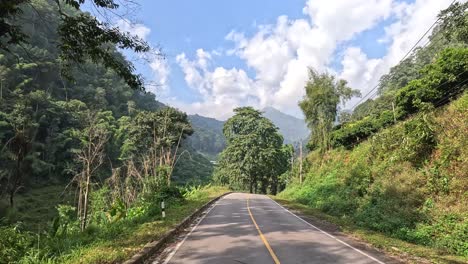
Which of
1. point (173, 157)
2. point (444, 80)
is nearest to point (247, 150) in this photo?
point (173, 157)

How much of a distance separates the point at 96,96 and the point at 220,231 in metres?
56.1

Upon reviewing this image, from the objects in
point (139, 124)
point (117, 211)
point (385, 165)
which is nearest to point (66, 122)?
point (139, 124)

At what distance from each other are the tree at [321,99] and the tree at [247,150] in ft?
37.4

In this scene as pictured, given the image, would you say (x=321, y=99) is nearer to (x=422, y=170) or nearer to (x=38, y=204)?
(x=422, y=170)

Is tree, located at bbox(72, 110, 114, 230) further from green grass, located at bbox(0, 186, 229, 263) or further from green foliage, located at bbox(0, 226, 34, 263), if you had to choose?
green foliage, located at bbox(0, 226, 34, 263)

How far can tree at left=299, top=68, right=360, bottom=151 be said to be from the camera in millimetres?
46250

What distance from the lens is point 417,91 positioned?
24.0 meters

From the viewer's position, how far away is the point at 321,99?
46375 mm

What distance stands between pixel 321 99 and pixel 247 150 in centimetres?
1560

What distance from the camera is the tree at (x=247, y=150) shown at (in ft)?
187

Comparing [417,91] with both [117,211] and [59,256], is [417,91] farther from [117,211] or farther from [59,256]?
[59,256]

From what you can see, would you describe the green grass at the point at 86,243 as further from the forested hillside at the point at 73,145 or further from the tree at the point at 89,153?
the tree at the point at 89,153

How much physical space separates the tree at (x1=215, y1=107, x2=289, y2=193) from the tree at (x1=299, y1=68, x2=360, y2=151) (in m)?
11.4

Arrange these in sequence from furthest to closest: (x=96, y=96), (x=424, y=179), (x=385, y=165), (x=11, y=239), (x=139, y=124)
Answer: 1. (x=96, y=96)
2. (x=139, y=124)
3. (x=385, y=165)
4. (x=424, y=179)
5. (x=11, y=239)
